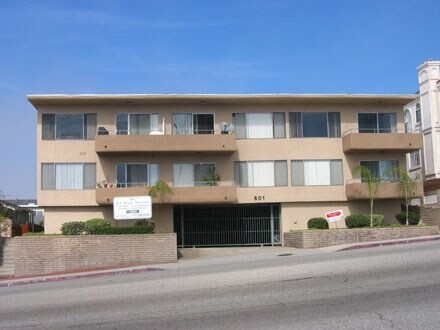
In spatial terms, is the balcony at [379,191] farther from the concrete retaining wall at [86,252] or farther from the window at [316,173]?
the concrete retaining wall at [86,252]

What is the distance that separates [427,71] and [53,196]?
29.0 metres

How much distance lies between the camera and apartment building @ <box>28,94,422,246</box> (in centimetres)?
3378

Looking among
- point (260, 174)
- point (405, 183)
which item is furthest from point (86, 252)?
point (405, 183)

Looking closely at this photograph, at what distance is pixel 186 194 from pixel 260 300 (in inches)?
852

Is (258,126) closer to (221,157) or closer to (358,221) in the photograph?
(221,157)

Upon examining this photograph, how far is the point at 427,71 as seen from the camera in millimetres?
44781

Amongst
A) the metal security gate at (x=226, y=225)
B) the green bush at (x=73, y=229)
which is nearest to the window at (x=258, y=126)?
the metal security gate at (x=226, y=225)

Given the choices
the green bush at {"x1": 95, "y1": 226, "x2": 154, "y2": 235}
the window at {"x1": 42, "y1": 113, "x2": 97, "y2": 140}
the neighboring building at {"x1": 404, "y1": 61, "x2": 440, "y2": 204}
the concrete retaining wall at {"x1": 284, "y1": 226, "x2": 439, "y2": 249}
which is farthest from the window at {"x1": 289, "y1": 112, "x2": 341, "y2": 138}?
the window at {"x1": 42, "y1": 113, "x2": 97, "y2": 140}

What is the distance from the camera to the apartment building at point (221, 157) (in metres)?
33.8

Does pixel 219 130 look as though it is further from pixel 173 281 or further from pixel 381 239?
pixel 173 281

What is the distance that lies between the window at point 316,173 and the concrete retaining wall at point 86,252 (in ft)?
36.7

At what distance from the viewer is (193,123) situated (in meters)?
35.2

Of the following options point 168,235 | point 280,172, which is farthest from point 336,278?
point 280,172

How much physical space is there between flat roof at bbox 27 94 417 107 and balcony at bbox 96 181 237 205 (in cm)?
514
